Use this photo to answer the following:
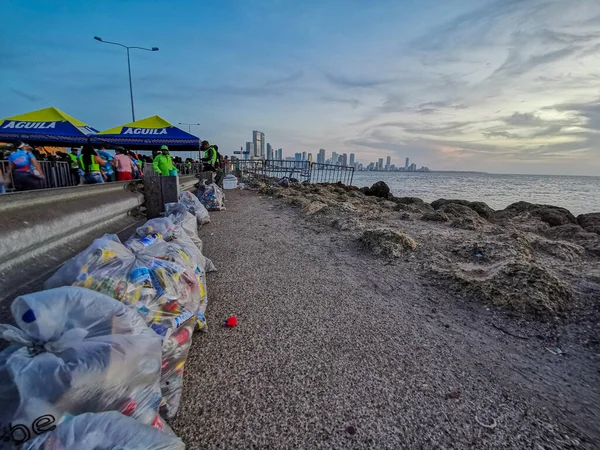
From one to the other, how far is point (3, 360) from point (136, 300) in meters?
0.54

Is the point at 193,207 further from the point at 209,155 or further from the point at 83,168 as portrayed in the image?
the point at 209,155

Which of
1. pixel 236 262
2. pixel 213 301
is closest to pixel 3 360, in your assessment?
pixel 213 301

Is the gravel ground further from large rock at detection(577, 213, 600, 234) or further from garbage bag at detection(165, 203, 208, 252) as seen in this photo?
large rock at detection(577, 213, 600, 234)

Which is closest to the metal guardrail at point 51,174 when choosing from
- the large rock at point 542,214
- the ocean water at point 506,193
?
Answer: the large rock at point 542,214

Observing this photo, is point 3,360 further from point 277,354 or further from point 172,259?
point 277,354

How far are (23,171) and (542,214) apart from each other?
43.4ft

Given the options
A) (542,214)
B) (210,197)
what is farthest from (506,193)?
(210,197)

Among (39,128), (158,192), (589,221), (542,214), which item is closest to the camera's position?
(158,192)

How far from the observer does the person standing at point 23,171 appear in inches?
184

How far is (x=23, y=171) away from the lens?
4.76 metres

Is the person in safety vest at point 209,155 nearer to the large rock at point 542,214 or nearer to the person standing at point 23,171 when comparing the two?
the person standing at point 23,171

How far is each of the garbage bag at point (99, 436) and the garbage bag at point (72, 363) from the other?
0.11 metres

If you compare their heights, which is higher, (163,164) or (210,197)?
(163,164)

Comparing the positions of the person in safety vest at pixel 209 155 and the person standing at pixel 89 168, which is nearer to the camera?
the person standing at pixel 89 168
